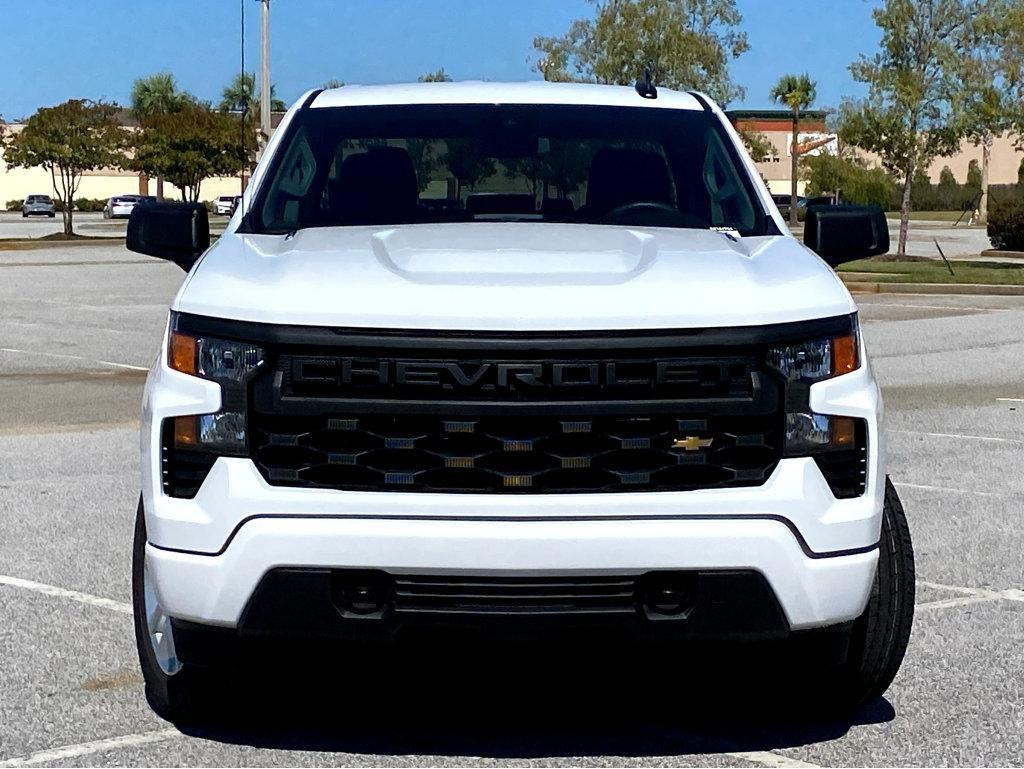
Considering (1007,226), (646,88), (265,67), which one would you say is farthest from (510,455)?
(1007,226)

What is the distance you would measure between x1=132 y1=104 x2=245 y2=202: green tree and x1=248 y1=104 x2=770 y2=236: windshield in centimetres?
6251

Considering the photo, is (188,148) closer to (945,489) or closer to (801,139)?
(945,489)

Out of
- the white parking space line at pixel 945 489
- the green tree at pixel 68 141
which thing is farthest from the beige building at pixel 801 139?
the white parking space line at pixel 945 489

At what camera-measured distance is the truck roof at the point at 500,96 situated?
6430 millimetres

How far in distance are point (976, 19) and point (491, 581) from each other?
36.6m

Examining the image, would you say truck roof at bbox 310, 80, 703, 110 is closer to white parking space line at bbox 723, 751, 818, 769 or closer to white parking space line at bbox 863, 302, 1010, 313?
white parking space line at bbox 723, 751, 818, 769

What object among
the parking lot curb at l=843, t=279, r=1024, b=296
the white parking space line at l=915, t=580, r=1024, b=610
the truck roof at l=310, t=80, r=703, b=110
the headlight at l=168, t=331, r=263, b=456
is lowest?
the parking lot curb at l=843, t=279, r=1024, b=296

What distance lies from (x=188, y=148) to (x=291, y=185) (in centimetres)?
6580

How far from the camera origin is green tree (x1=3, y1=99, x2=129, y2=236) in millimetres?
55531

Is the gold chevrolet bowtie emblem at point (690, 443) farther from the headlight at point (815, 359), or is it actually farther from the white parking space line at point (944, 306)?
the white parking space line at point (944, 306)

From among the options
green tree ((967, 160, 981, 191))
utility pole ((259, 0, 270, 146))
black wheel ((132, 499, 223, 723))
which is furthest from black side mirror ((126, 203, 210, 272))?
green tree ((967, 160, 981, 191))

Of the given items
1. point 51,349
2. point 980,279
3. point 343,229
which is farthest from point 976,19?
point 343,229

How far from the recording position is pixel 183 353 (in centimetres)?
454

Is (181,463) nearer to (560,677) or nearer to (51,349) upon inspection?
(560,677)
